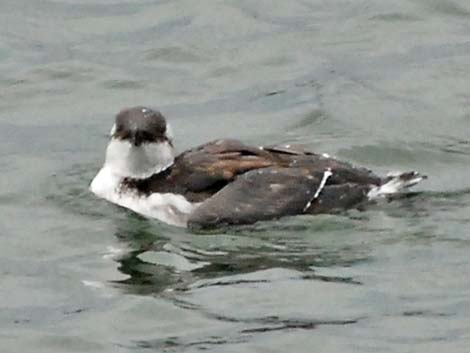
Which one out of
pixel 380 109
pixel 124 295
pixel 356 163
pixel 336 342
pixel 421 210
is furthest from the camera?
pixel 380 109

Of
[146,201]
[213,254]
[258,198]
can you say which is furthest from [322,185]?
[146,201]

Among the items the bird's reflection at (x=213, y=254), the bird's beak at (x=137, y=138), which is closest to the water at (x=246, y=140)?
the bird's reflection at (x=213, y=254)

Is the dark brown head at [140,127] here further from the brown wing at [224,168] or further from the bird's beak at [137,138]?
the brown wing at [224,168]

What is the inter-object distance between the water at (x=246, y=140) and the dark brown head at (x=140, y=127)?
712mm

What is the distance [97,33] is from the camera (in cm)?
2166

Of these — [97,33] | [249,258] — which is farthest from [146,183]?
[97,33]

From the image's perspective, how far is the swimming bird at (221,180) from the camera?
15.8 m

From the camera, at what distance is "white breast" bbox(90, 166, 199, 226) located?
15805 mm

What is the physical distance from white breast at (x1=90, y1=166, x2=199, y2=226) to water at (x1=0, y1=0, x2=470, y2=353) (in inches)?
4.7

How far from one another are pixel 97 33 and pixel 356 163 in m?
4.93

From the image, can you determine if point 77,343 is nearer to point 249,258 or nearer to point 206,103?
point 249,258

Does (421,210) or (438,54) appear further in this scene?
(438,54)

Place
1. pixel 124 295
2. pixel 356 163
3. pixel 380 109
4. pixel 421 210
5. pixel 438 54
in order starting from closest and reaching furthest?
1. pixel 124 295
2. pixel 421 210
3. pixel 356 163
4. pixel 380 109
5. pixel 438 54

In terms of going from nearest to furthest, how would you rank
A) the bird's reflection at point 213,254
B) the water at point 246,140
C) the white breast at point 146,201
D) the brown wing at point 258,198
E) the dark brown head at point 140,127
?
the water at point 246,140 → the bird's reflection at point 213,254 → the brown wing at point 258,198 → the white breast at point 146,201 → the dark brown head at point 140,127
